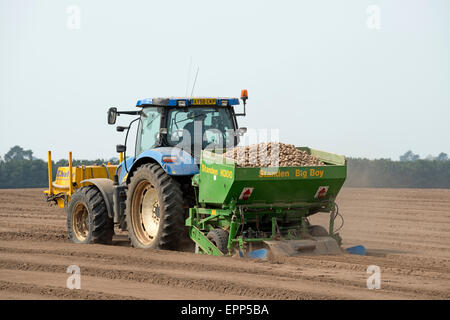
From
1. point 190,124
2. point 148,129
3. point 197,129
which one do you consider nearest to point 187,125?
point 190,124

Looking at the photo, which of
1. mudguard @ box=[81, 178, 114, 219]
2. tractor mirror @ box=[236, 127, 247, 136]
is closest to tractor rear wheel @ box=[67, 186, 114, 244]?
mudguard @ box=[81, 178, 114, 219]

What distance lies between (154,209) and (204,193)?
1122mm

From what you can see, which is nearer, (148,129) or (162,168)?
(162,168)

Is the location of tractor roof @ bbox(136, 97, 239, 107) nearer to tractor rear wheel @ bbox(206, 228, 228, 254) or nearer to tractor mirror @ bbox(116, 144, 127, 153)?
tractor mirror @ bbox(116, 144, 127, 153)

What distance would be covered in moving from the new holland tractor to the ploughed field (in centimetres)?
37

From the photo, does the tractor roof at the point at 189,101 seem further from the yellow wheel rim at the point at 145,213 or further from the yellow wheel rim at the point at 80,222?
→ the yellow wheel rim at the point at 80,222

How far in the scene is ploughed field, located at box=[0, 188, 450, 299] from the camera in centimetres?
763

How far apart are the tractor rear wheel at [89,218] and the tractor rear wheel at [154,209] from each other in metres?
0.73

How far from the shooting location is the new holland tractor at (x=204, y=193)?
9.65 meters

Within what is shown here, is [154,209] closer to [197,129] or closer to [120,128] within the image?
[197,129]

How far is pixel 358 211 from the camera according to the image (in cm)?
1712

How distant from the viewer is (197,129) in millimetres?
10906

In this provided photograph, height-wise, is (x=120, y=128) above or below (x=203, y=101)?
below
